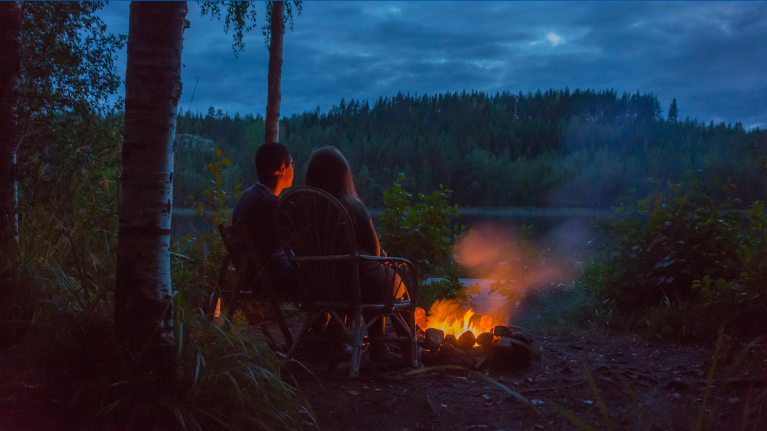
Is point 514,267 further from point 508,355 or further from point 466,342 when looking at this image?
point 508,355

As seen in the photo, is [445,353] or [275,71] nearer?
[445,353]

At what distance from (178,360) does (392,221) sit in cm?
338

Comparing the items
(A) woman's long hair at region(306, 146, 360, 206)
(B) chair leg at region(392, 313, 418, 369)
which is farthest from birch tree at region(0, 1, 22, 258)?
(B) chair leg at region(392, 313, 418, 369)

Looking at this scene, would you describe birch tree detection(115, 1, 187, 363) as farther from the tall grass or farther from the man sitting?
the man sitting

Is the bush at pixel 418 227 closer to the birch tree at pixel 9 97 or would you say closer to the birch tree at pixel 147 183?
the birch tree at pixel 9 97

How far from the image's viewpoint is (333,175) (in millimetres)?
3016

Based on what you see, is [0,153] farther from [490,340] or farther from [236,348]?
[490,340]

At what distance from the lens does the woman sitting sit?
2895mm

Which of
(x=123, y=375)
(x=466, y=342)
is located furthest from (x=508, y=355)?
(x=123, y=375)

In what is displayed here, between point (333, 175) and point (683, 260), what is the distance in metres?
3.14

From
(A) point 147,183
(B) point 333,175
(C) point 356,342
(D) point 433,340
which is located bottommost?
(D) point 433,340

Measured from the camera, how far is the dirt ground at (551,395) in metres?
2.21

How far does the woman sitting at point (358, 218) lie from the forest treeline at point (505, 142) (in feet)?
140

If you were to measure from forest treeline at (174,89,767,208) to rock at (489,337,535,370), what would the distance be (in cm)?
4290
